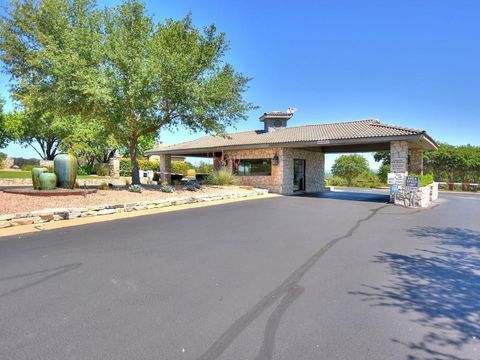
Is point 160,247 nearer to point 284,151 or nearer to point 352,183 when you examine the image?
point 284,151

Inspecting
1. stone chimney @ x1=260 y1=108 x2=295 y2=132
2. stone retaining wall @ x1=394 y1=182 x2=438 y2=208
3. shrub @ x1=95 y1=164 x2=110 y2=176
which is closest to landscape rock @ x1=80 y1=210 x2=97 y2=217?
stone retaining wall @ x1=394 y1=182 x2=438 y2=208

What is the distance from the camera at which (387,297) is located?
12.7ft

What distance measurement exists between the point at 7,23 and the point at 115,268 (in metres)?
16.6

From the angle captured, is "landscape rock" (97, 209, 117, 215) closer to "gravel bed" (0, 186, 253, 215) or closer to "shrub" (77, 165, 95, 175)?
"gravel bed" (0, 186, 253, 215)

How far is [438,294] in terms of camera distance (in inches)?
156

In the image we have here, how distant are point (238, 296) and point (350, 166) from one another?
3267cm

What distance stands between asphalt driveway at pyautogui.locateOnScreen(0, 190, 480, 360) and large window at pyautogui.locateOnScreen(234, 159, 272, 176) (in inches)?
515

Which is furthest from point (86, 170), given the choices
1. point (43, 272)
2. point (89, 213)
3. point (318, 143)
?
point (43, 272)

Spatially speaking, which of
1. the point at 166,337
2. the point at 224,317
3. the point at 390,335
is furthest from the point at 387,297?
the point at 166,337

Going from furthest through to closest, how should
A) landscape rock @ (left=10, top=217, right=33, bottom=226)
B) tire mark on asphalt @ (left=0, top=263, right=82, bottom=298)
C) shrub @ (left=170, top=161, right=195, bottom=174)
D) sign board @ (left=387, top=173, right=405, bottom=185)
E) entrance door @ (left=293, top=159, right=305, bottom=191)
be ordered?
shrub @ (left=170, top=161, right=195, bottom=174), entrance door @ (left=293, top=159, right=305, bottom=191), sign board @ (left=387, top=173, right=405, bottom=185), landscape rock @ (left=10, top=217, right=33, bottom=226), tire mark on asphalt @ (left=0, top=263, right=82, bottom=298)

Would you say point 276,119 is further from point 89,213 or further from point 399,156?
point 89,213

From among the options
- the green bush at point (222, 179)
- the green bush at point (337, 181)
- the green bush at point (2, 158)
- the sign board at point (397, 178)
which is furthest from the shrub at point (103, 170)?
the sign board at point (397, 178)

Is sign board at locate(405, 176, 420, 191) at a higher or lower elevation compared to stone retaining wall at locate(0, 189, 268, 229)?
higher

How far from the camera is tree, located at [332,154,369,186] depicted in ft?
112
